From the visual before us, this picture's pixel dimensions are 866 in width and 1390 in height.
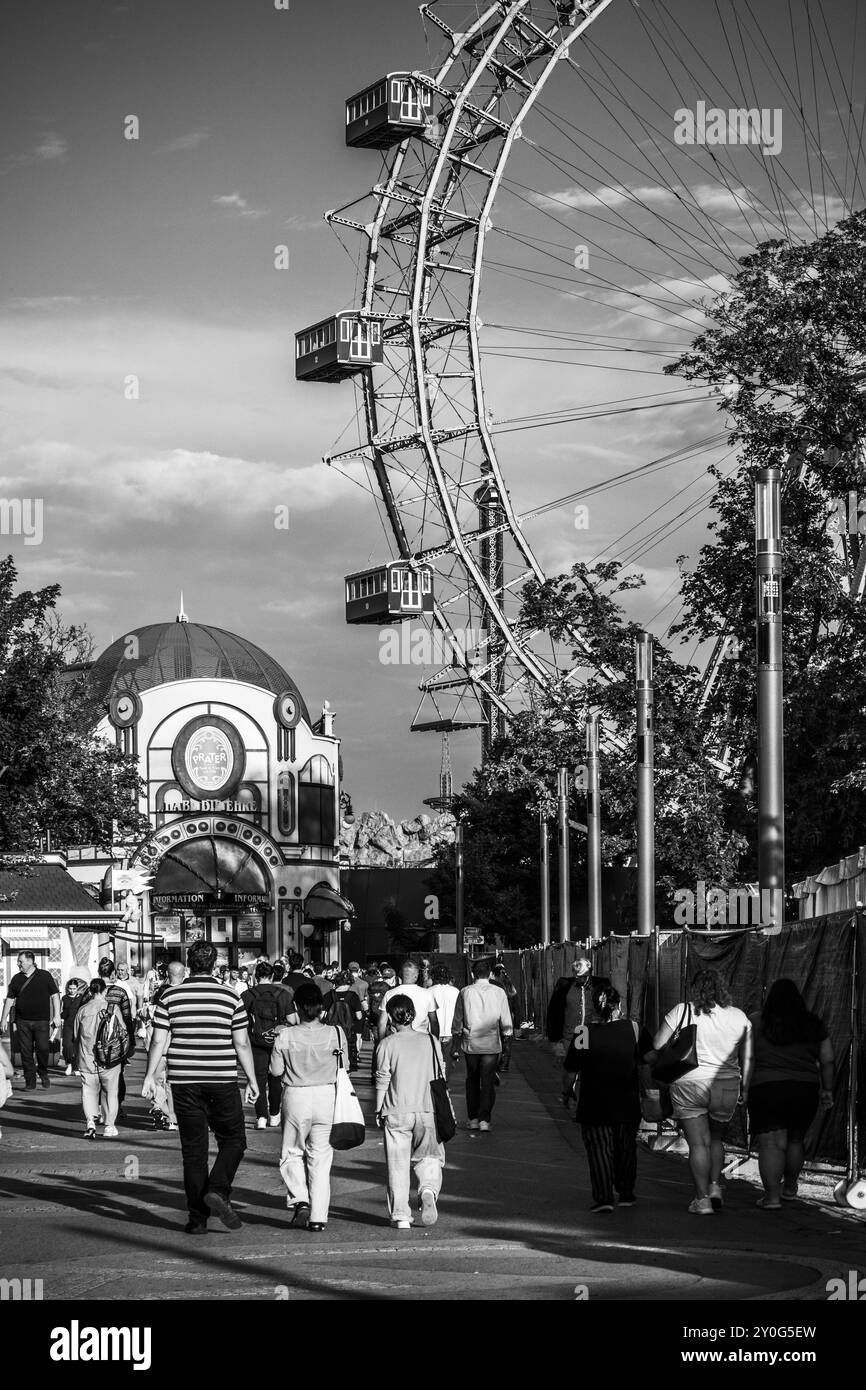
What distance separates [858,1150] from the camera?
13.1 m

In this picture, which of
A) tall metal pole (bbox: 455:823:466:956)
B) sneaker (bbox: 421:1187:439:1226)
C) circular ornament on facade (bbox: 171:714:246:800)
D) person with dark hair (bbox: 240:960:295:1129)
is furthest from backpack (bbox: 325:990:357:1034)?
circular ornament on facade (bbox: 171:714:246:800)

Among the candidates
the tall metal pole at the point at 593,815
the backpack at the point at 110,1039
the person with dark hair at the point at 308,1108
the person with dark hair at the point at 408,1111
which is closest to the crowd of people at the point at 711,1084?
the person with dark hair at the point at 408,1111

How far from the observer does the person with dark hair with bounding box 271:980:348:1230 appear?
1244cm

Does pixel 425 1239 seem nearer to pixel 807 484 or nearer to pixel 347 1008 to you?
pixel 347 1008

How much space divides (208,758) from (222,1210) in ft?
219

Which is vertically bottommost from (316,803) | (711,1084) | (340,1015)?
(711,1084)

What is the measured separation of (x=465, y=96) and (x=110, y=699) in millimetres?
37839

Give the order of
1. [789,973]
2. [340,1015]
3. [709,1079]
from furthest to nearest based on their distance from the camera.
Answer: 1. [340,1015]
2. [789,973]
3. [709,1079]

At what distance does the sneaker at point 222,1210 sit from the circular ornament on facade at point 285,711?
67256mm

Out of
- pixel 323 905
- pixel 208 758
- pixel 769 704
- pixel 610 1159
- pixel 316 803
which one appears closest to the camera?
pixel 610 1159

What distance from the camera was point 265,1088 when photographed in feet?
71.4

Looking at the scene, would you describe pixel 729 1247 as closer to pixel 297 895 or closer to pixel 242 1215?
pixel 242 1215

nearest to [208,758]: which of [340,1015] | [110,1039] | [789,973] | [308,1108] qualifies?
[340,1015]
